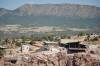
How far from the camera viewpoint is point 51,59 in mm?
27484

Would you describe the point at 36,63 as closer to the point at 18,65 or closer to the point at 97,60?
the point at 18,65

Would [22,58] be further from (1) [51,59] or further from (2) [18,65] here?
(1) [51,59]

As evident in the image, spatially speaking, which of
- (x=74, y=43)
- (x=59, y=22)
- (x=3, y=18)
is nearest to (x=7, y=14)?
(x=3, y=18)

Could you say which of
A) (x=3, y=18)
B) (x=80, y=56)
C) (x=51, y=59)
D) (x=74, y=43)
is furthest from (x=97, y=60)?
(x=3, y=18)

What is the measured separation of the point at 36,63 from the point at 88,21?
16318 cm

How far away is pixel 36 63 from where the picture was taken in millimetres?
27312

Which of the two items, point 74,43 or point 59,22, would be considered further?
point 59,22

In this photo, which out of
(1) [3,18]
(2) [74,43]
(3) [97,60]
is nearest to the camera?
(3) [97,60]

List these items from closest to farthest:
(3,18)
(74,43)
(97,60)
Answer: (97,60)
(74,43)
(3,18)

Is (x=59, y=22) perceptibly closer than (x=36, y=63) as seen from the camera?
No

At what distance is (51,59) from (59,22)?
15880 cm

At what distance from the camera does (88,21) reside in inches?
7426

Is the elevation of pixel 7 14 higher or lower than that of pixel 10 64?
lower

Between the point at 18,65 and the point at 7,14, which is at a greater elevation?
the point at 18,65
